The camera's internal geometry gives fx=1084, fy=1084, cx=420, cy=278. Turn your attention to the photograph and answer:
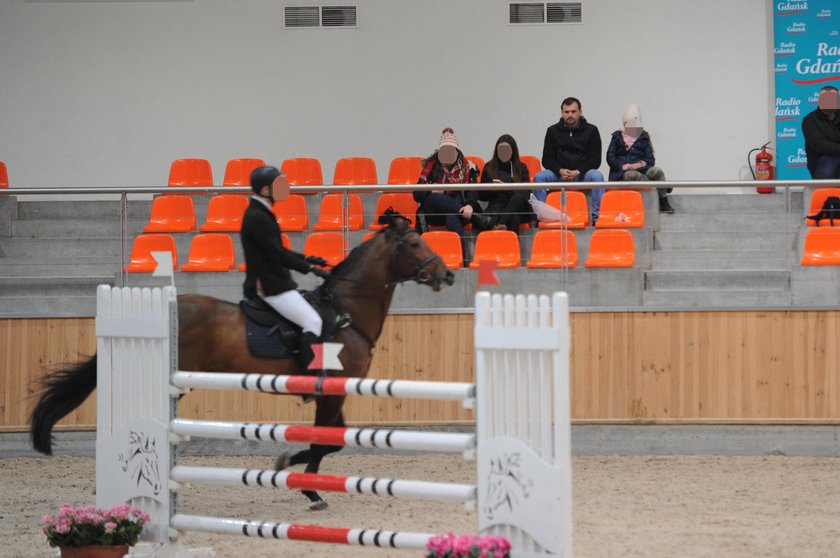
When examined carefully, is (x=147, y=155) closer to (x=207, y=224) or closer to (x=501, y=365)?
(x=207, y=224)

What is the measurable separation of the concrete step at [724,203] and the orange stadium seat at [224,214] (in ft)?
14.9

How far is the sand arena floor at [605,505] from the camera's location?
5.95 m

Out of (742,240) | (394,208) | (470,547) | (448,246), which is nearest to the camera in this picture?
(470,547)

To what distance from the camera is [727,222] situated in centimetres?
999

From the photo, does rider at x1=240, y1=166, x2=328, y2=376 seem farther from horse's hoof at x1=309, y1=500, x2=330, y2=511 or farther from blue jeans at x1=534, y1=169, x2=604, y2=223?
blue jeans at x1=534, y1=169, x2=604, y2=223

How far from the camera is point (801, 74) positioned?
517 inches

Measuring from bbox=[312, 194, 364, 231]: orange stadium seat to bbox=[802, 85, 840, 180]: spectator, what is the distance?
4.46 meters

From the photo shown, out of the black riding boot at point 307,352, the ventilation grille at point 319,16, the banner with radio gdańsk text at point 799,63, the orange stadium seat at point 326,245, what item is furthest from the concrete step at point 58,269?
the banner with radio gdańsk text at point 799,63

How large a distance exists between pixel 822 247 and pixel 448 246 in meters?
3.14

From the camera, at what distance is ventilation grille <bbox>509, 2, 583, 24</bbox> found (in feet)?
44.3

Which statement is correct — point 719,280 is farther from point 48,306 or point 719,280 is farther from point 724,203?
point 48,306

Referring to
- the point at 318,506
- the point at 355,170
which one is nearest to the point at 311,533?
the point at 318,506

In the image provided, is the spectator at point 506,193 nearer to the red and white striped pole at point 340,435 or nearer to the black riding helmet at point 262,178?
the black riding helmet at point 262,178

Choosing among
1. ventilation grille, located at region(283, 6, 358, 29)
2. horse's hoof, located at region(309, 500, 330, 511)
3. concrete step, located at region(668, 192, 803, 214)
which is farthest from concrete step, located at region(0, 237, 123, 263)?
concrete step, located at region(668, 192, 803, 214)
